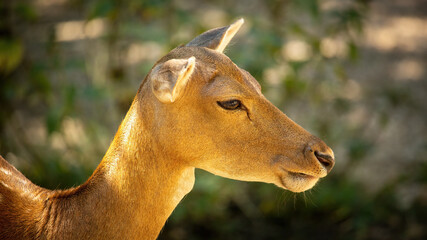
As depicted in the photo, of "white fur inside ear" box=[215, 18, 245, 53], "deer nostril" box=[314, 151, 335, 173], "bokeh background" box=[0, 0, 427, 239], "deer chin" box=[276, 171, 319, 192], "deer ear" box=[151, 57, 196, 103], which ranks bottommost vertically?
"bokeh background" box=[0, 0, 427, 239]

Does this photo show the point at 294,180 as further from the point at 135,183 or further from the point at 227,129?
the point at 135,183

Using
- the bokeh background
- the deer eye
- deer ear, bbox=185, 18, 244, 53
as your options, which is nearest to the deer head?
the deer eye

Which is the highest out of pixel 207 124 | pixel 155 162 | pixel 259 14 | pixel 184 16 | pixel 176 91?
pixel 176 91

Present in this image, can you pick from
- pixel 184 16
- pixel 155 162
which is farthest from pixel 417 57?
pixel 155 162

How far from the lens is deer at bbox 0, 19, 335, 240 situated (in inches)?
94.5

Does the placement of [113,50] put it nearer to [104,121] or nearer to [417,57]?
[104,121]

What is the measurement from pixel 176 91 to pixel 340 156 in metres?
4.71

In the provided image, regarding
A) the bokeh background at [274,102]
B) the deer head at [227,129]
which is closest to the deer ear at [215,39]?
the deer head at [227,129]

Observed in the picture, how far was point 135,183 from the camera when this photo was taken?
8.06ft

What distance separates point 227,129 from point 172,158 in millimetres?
313

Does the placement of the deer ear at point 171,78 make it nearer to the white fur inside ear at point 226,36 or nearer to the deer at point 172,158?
the deer at point 172,158

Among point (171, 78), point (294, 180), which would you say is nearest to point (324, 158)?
point (294, 180)

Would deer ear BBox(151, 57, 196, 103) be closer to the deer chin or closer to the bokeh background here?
the deer chin

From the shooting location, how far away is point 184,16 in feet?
17.1
